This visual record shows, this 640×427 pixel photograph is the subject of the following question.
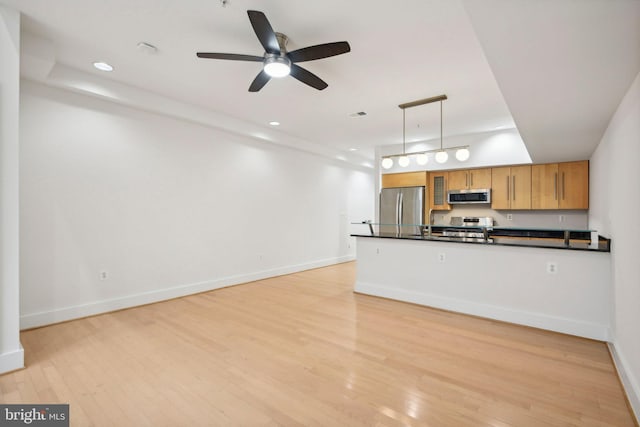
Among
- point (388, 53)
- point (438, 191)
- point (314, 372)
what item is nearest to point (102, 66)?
point (388, 53)

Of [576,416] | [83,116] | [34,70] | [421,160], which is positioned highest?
[34,70]

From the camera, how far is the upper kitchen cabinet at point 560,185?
5.25 metres

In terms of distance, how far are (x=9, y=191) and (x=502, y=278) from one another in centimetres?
494

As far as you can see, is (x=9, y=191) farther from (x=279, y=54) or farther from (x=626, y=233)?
(x=626, y=233)

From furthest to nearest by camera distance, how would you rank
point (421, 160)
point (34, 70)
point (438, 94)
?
1. point (421, 160)
2. point (438, 94)
3. point (34, 70)

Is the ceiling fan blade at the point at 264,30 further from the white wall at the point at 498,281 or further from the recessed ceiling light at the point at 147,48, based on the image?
the white wall at the point at 498,281

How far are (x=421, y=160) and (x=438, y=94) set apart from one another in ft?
3.17

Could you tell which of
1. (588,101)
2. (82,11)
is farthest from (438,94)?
(82,11)

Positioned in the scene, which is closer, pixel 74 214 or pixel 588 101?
pixel 588 101

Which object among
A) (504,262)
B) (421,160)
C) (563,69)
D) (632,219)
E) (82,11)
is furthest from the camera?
(421,160)

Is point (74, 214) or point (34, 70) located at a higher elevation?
point (34, 70)

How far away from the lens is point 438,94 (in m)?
4.04

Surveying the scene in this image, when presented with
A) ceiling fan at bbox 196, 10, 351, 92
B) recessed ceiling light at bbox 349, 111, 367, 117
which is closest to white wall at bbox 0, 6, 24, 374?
ceiling fan at bbox 196, 10, 351, 92

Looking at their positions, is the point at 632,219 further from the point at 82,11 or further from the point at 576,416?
the point at 82,11
